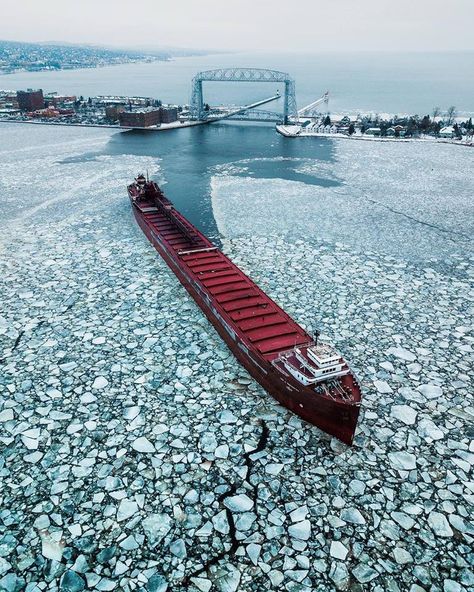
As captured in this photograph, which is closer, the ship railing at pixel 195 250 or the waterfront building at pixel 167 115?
the ship railing at pixel 195 250

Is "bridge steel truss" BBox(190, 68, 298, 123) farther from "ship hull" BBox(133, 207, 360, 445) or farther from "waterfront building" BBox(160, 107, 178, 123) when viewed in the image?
"ship hull" BBox(133, 207, 360, 445)

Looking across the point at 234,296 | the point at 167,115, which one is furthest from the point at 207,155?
the point at 234,296

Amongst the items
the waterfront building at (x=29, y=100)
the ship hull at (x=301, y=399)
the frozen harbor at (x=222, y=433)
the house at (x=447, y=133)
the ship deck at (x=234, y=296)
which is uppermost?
the waterfront building at (x=29, y=100)

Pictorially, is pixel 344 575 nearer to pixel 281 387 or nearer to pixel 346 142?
pixel 281 387

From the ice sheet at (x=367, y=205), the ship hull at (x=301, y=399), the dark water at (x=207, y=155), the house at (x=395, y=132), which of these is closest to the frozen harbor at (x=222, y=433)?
the ship hull at (x=301, y=399)

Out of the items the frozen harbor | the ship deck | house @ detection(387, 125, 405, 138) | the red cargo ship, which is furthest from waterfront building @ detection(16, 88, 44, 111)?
the red cargo ship

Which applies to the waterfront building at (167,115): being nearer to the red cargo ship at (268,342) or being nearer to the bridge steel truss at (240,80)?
the bridge steel truss at (240,80)
